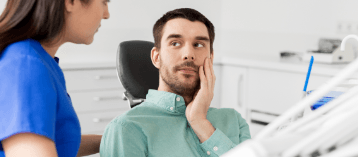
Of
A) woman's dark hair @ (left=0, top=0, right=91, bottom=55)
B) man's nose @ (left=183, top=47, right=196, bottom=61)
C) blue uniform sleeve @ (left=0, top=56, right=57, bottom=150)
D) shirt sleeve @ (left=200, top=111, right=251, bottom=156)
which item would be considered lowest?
shirt sleeve @ (left=200, top=111, right=251, bottom=156)

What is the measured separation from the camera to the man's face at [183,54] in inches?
52.9

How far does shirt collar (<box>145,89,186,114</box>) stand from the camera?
1.32 metres

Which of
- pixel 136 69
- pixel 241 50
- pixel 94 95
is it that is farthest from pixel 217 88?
pixel 136 69

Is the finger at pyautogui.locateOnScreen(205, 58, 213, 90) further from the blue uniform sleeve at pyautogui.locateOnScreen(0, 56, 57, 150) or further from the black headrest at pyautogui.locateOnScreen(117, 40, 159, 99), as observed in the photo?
the blue uniform sleeve at pyautogui.locateOnScreen(0, 56, 57, 150)

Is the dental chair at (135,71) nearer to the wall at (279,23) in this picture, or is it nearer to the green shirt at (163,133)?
Answer: the green shirt at (163,133)

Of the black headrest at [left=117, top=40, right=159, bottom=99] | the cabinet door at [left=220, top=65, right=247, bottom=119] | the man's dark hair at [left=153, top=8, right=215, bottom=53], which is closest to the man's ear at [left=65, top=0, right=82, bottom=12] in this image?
the man's dark hair at [left=153, top=8, right=215, bottom=53]

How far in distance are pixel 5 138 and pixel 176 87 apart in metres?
0.82

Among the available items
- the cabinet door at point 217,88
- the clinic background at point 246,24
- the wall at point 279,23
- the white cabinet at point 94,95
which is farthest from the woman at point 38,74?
the wall at point 279,23

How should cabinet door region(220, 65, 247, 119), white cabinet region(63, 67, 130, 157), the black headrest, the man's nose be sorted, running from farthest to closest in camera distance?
cabinet door region(220, 65, 247, 119) < white cabinet region(63, 67, 130, 157) < the black headrest < the man's nose

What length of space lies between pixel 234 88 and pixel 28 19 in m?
2.41

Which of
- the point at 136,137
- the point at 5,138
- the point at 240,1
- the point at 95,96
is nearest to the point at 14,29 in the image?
the point at 5,138

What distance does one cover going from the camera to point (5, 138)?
0.59 metres

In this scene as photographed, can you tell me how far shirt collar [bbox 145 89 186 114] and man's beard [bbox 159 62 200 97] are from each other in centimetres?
3

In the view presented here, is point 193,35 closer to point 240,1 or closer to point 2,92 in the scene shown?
point 2,92
